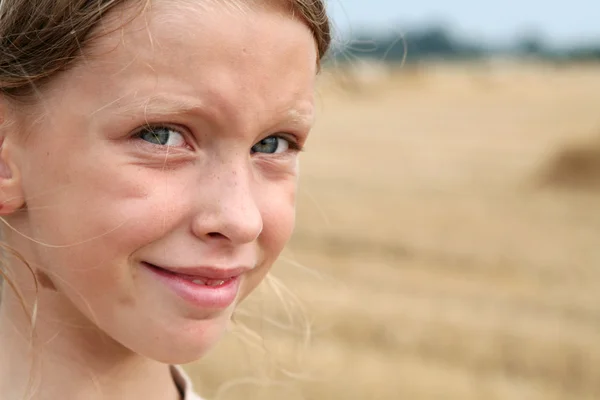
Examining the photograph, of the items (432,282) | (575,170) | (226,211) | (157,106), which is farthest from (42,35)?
(575,170)

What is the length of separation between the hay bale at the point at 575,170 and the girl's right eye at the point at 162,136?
1033 cm

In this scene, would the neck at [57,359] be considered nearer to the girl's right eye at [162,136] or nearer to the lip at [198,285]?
the lip at [198,285]

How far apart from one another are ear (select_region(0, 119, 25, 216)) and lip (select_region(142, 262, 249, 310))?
0.97 feet

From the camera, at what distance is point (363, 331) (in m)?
6.27

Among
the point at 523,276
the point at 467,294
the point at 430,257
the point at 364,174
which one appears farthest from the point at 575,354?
the point at 364,174

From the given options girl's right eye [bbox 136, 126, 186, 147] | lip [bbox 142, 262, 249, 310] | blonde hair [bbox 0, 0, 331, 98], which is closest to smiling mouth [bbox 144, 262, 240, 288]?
lip [bbox 142, 262, 249, 310]

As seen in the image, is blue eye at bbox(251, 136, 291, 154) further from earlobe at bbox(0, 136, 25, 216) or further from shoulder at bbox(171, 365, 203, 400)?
shoulder at bbox(171, 365, 203, 400)

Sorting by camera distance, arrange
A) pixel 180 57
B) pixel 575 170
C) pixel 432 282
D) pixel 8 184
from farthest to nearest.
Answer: pixel 575 170
pixel 432 282
pixel 8 184
pixel 180 57

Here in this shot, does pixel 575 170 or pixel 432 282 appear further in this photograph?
pixel 575 170

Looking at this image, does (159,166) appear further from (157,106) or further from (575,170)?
(575,170)

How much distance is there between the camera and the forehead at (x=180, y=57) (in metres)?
1.74

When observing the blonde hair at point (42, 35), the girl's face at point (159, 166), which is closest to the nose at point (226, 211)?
the girl's face at point (159, 166)

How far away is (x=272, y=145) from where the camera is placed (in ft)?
6.46

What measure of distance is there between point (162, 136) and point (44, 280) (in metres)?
0.41
